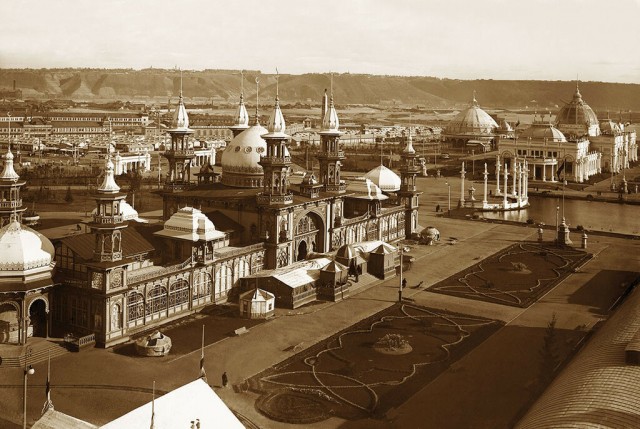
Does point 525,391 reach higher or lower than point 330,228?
lower

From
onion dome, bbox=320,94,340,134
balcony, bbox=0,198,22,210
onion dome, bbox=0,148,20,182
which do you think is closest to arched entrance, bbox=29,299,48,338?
balcony, bbox=0,198,22,210

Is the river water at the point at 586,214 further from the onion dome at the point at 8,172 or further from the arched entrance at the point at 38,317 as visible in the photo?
the arched entrance at the point at 38,317

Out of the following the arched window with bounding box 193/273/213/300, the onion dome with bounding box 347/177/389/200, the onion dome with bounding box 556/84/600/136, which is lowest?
the arched window with bounding box 193/273/213/300

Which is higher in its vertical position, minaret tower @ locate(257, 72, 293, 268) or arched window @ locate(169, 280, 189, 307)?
minaret tower @ locate(257, 72, 293, 268)

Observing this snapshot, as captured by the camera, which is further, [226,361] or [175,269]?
[175,269]

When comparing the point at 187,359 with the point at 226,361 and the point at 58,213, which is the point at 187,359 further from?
the point at 58,213

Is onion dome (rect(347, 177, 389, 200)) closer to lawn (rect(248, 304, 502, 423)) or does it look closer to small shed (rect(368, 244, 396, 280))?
small shed (rect(368, 244, 396, 280))

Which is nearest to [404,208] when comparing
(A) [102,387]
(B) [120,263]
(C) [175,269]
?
(C) [175,269]

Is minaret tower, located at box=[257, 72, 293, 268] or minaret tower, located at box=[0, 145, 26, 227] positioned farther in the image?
minaret tower, located at box=[257, 72, 293, 268]
